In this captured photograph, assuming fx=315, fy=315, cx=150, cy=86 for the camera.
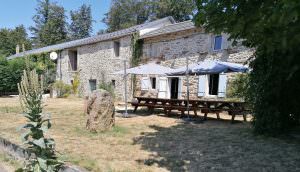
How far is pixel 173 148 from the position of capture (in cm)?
645

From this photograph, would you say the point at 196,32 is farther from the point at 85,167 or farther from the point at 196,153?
the point at 85,167

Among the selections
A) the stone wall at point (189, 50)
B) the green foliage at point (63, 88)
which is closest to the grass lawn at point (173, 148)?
the stone wall at point (189, 50)

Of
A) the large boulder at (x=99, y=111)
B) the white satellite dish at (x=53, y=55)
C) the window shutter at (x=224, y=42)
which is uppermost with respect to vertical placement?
the white satellite dish at (x=53, y=55)

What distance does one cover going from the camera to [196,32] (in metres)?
16.7

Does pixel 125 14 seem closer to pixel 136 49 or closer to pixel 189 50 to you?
pixel 136 49

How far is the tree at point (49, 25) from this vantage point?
52.8m

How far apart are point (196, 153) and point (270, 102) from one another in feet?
8.50

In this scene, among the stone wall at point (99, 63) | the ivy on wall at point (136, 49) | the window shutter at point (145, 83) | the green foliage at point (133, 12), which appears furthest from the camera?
the green foliage at point (133, 12)

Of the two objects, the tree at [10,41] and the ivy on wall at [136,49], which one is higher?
the tree at [10,41]

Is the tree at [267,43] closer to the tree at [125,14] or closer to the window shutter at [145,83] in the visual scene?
the window shutter at [145,83]

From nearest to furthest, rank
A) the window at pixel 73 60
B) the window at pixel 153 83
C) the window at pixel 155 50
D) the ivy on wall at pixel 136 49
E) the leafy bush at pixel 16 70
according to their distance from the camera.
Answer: the window at pixel 155 50, the window at pixel 153 83, the ivy on wall at pixel 136 49, the leafy bush at pixel 16 70, the window at pixel 73 60

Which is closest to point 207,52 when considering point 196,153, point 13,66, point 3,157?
point 196,153

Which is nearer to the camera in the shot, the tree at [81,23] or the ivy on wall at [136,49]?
the ivy on wall at [136,49]

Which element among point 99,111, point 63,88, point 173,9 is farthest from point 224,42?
point 173,9
